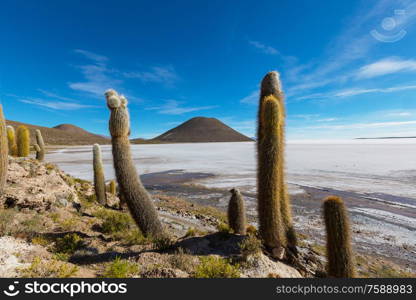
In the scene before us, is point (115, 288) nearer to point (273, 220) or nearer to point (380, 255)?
point (273, 220)

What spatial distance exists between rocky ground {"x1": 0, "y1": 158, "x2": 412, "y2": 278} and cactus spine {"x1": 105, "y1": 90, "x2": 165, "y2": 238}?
1.30 feet

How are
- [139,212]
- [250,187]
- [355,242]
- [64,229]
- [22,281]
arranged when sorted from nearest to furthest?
[22,281] → [139,212] → [64,229] → [355,242] → [250,187]

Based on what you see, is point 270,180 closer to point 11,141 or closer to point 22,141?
point 22,141

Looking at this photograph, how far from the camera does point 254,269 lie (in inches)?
157

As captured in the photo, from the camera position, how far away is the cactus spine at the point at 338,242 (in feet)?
12.8

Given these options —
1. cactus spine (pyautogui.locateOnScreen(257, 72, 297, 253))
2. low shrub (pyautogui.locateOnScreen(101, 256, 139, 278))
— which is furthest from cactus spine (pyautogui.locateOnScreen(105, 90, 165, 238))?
cactus spine (pyautogui.locateOnScreen(257, 72, 297, 253))

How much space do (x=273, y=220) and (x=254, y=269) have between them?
3.66 feet

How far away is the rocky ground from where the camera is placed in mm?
3615

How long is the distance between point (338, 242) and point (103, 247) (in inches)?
200

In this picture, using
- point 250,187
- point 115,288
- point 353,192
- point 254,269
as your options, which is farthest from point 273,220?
point 353,192

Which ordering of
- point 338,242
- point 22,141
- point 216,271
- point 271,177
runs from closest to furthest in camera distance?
point 216,271 → point 338,242 → point 271,177 → point 22,141

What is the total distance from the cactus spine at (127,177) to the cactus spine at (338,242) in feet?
12.6

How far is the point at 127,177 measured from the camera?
215 inches

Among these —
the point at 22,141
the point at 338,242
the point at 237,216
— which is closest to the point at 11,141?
the point at 22,141
